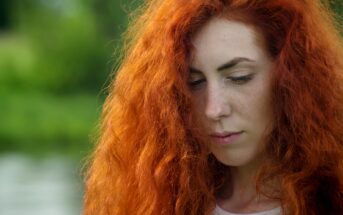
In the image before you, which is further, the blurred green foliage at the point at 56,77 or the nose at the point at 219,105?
the blurred green foliage at the point at 56,77

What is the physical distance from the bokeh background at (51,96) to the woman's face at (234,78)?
5.25ft

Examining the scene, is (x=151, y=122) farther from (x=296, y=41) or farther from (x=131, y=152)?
(x=296, y=41)

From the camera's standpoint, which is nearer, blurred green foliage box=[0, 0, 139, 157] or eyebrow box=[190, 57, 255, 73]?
eyebrow box=[190, 57, 255, 73]

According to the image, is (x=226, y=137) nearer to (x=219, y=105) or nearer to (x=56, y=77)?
(x=219, y=105)

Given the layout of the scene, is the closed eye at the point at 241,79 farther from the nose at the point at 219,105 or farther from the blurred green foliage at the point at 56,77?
the blurred green foliage at the point at 56,77

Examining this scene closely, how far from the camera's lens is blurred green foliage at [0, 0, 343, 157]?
221 inches

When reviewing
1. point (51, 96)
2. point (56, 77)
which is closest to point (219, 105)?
point (56, 77)

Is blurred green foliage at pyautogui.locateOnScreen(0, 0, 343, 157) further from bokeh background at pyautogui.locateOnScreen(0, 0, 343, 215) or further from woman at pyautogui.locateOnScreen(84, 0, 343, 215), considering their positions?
woman at pyautogui.locateOnScreen(84, 0, 343, 215)

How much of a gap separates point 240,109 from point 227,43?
15 centimetres

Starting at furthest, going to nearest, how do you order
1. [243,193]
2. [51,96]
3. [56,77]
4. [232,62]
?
[51,96] < [56,77] < [243,193] < [232,62]

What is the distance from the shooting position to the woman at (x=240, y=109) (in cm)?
236

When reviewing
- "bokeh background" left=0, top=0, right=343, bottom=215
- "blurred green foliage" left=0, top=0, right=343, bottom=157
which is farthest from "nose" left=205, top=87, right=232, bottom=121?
"blurred green foliage" left=0, top=0, right=343, bottom=157

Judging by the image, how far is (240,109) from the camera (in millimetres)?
2357

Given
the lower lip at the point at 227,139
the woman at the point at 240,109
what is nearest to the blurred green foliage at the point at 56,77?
the woman at the point at 240,109
